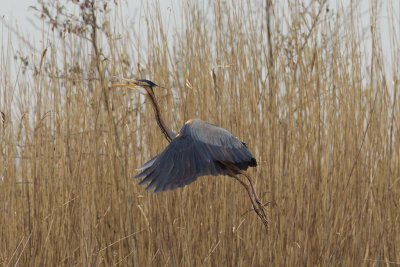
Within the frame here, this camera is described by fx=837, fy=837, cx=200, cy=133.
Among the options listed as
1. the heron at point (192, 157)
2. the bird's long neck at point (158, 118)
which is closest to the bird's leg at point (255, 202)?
the heron at point (192, 157)

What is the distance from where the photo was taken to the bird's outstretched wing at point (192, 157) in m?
2.39

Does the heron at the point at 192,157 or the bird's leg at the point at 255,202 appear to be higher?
the heron at the point at 192,157

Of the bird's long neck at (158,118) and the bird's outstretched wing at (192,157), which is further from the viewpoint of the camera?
the bird's long neck at (158,118)

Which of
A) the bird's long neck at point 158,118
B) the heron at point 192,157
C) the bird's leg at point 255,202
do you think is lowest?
the bird's leg at point 255,202

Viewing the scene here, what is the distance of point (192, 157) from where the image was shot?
244 cm

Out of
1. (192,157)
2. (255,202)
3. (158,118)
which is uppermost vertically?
(158,118)

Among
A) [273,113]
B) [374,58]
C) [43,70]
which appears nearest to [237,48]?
[273,113]

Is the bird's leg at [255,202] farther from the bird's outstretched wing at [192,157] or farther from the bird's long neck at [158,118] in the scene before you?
the bird's long neck at [158,118]

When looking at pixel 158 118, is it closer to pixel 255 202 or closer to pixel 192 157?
pixel 192 157

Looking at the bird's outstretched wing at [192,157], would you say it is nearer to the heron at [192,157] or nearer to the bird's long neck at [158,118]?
the heron at [192,157]

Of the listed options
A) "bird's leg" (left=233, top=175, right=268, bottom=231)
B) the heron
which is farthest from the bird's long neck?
"bird's leg" (left=233, top=175, right=268, bottom=231)

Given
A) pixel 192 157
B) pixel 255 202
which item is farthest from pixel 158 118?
pixel 255 202

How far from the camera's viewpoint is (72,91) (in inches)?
129

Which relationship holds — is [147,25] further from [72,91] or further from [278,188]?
[278,188]
